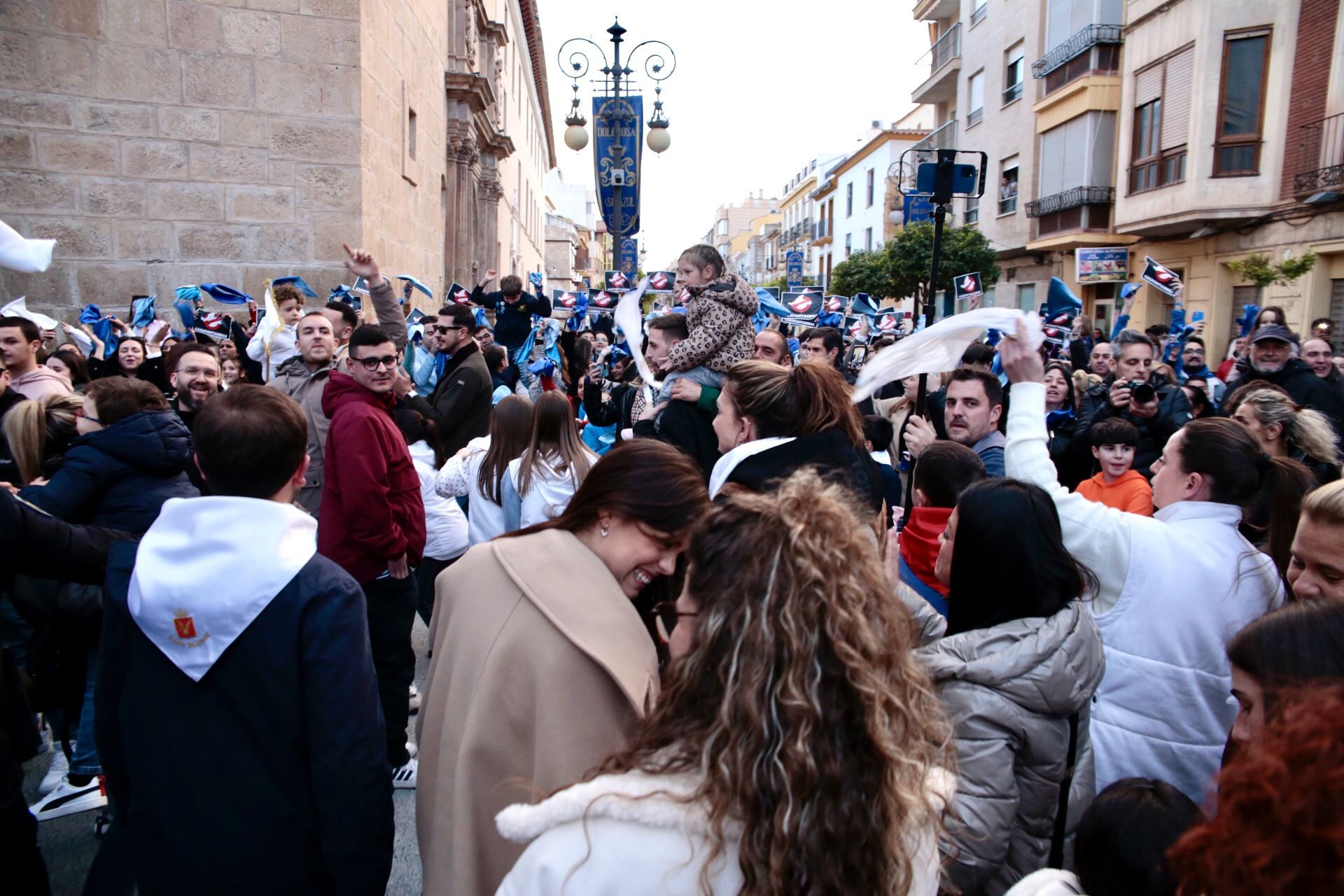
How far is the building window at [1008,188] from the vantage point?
28.5m

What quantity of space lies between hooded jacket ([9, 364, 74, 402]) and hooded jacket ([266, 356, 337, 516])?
1372 millimetres

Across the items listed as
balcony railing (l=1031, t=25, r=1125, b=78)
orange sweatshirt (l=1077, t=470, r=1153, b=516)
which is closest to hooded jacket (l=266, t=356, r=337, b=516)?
orange sweatshirt (l=1077, t=470, r=1153, b=516)

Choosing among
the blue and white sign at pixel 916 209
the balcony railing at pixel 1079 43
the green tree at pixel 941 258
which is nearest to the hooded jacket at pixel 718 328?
the green tree at pixel 941 258

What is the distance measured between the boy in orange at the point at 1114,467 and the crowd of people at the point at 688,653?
0.59m

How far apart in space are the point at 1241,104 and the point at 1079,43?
258 inches

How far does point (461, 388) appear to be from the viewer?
579cm

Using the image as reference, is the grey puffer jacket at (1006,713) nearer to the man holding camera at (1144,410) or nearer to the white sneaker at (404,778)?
the white sneaker at (404,778)

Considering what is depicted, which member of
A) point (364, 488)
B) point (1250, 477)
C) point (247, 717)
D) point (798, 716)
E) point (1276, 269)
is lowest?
point (247, 717)

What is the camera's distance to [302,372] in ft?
15.3

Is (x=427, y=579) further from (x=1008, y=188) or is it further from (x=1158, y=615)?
(x=1008, y=188)

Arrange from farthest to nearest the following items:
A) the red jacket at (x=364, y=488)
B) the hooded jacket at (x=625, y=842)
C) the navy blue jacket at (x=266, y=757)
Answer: the red jacket at (x=364, y=488) → the navy blue jacket at (x=266, y=757) → the hooded jacket at (x=625, y=842)

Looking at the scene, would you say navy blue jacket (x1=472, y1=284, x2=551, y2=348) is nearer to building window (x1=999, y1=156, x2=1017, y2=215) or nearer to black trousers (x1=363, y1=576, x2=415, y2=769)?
black trousers (x1=363, y1=576, x2=415, y2=769)

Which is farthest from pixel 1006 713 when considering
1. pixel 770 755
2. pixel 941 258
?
pixel 941 258

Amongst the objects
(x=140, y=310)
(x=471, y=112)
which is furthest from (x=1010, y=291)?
(x=140, y=310)
